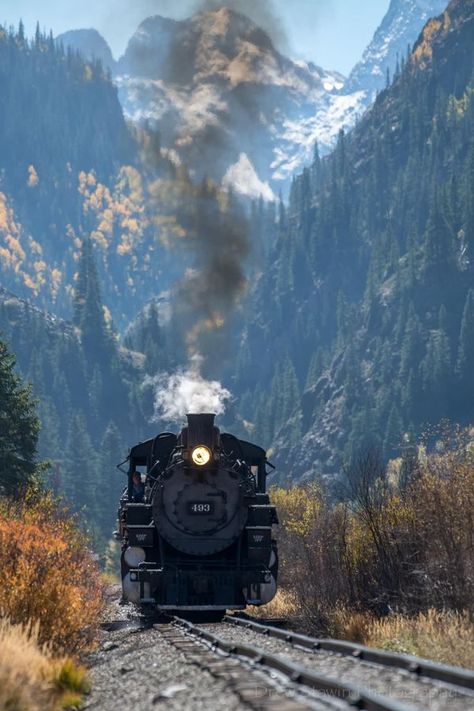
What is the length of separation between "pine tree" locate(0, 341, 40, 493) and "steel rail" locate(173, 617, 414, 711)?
113 ft

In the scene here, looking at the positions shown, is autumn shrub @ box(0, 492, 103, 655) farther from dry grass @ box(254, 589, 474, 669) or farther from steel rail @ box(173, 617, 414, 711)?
dry grass @ box(254, 589, 474, 669)

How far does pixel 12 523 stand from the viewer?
91.5 ft

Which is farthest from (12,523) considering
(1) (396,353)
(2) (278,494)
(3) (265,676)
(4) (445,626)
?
(1) (396,353)

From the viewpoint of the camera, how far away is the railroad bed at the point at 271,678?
34.3 ft

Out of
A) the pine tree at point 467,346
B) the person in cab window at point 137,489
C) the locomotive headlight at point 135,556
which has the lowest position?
the locomotive headlight at point 135,556

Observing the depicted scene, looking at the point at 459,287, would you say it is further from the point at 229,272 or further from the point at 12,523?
the point at 12,523

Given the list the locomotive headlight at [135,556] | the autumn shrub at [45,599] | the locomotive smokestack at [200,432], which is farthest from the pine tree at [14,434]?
the autumn shrub at [45,599]

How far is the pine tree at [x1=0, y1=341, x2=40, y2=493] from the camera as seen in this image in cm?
5019

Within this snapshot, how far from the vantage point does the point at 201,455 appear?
25062 mm

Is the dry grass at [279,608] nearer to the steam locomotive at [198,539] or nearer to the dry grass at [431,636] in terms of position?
the steam locomotive at [198,539]

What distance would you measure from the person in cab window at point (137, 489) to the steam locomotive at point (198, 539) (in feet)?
3.75

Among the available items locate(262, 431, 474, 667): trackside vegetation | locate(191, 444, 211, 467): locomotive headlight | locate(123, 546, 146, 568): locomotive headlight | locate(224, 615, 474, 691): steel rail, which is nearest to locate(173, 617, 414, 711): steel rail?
locate(224, 615, 474, 691): steel rail

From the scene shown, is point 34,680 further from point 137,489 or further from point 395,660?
point 137,489

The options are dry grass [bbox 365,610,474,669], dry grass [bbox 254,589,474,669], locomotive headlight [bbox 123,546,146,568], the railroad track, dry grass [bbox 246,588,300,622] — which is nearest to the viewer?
the railroad track
